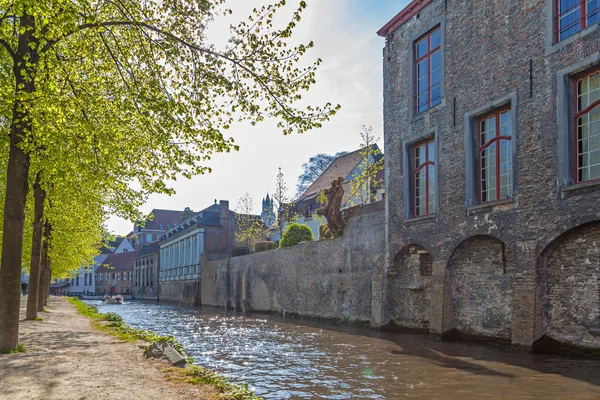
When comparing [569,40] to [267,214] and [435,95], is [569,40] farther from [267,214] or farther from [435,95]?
[267,214]

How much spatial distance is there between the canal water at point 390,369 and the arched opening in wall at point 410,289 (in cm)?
111

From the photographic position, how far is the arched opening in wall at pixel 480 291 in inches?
523

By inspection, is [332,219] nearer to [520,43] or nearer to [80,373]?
[520,43]

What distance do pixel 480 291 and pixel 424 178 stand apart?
13.9ft

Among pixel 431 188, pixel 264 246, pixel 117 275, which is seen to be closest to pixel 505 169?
pixel 431 188

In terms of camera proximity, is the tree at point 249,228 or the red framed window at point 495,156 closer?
the red framed window at point 495,156

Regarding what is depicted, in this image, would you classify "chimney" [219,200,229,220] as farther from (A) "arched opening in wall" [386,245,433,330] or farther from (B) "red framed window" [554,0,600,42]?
(B) "red framed window" [554,0,600,42]

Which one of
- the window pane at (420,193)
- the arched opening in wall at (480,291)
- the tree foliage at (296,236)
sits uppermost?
the window pane at (420,193)

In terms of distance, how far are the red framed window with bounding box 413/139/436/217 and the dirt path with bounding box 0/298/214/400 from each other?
31.8ft

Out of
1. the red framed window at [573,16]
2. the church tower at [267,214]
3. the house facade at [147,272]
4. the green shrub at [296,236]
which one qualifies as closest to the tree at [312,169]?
the church tower at [267,214]

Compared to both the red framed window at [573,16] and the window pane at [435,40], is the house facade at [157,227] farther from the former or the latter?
the red framed window at [573,16]

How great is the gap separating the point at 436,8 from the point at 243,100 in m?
9.77

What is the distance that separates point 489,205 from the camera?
13586 mm

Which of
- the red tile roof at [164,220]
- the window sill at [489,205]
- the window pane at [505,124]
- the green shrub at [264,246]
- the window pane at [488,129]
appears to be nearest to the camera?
the window sill at [489,205]
